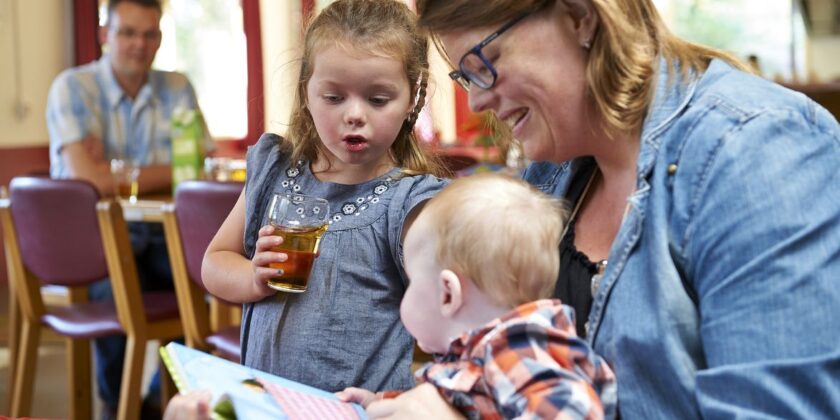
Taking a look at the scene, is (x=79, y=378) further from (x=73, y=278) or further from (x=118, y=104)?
(x=118, y=104)

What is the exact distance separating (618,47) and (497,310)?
0.39 metres

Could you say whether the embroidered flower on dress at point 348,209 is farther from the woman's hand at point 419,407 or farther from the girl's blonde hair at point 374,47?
the woman's hand at point 419,407

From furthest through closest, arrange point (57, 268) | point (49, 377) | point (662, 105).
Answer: point (49, 377)
point (57, 268)
point (662, 105)

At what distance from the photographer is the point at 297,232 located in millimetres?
1726

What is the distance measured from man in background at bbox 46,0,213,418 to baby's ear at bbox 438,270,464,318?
3383 millimetres

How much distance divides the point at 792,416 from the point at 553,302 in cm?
29

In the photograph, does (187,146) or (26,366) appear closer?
(187,146)

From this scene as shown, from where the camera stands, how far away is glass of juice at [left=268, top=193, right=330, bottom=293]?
5.65ft

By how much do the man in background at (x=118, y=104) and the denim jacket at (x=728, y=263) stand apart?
135 inches

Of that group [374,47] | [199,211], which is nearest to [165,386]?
[199,211]

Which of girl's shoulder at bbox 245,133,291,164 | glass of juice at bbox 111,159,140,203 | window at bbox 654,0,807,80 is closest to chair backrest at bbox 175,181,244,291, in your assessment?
glass of juice at bbox 111,159,140,203

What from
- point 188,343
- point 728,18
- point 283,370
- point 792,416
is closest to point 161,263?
point 188,343

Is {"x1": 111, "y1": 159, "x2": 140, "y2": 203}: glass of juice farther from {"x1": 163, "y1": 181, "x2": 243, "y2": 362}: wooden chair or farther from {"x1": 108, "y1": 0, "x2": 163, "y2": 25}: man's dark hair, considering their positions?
{"x1": 108, "y1": 0, "x2": 163, "y2": 25}: man's dark hair

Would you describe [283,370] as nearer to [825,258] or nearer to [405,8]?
[405,8]
